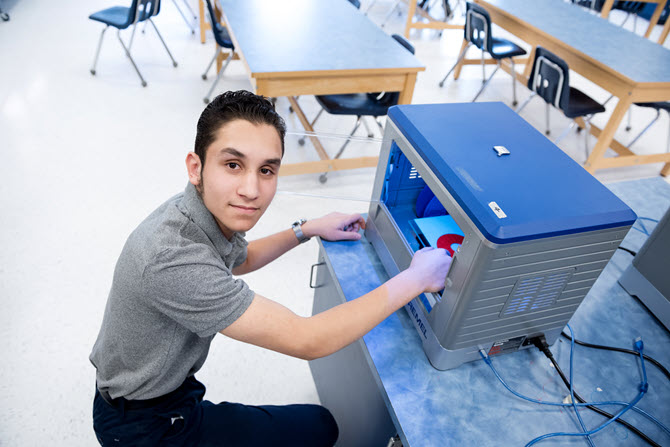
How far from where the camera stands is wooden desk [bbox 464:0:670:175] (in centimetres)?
273

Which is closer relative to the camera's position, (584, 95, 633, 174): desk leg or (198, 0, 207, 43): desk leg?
(584, 95, 633, 174): desk leg

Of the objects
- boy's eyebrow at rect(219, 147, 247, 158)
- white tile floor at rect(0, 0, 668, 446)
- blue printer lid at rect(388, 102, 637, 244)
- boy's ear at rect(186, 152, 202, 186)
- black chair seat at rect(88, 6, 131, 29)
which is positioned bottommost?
white tile floor at rect(0, 0, 668, 446)

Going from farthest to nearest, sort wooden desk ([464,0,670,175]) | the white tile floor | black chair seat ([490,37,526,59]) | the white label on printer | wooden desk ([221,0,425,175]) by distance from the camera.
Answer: black chair seat ([490,37,526,59])
wooden desk ([464,0,670,175])
wooden desk ([221,0,425,175])
the white tile floor
the white label on printer

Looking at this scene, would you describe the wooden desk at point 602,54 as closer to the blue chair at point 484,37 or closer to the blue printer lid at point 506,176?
the blue chair at point 484,37

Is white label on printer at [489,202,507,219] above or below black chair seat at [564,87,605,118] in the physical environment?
above

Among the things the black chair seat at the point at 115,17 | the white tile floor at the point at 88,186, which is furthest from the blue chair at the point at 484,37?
the black chair seat at the point at 115,17

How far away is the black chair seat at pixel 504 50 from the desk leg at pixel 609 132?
113cm

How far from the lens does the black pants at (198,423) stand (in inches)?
37.5

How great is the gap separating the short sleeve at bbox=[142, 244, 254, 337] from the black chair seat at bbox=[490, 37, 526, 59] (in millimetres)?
3497

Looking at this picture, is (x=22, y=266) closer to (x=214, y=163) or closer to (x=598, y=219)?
(x=214, y=163)

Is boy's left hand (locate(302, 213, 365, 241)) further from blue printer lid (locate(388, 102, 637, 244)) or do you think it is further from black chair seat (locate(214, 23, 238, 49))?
black chair seat (locate(214, 23, 238, 49))

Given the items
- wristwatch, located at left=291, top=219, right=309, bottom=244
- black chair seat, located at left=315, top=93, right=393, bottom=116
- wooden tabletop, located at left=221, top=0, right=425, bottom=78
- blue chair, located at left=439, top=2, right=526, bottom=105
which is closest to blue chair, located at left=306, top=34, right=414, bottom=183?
black chair seat, located at left=315, top=93, right=393, bottom=116

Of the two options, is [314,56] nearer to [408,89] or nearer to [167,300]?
[408,89]

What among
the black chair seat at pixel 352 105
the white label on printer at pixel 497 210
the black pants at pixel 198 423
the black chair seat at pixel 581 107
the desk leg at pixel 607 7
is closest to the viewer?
the white label on printer at pixel 497 210
